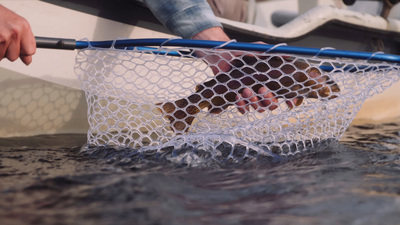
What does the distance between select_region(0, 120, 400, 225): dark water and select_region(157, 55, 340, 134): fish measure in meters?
0.23

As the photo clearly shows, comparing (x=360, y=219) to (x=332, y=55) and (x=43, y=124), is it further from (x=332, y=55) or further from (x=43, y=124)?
(x=43, y=124)

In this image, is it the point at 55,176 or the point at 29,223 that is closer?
the point at 29,223

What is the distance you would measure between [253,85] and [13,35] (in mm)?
761

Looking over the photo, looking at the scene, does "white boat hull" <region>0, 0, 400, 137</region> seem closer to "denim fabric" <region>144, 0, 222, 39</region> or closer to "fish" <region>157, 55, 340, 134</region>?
"denim fabric" <region>144, 0, 222, 39</region>

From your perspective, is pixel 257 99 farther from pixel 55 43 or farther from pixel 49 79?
pixel 49 79

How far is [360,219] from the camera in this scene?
3.17 feet

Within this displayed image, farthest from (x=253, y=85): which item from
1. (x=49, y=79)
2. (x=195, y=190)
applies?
(x=49, y=79)

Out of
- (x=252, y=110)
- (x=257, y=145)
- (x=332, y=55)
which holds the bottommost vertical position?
(x=257, y=145)

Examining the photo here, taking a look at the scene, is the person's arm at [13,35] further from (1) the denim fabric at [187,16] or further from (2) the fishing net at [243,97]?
(1) the denim fabric at [187,16]

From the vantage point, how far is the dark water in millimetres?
969

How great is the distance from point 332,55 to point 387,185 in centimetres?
44

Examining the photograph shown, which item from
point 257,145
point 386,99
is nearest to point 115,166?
point 257,145

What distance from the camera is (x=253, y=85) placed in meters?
1.55

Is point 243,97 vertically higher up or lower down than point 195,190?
higher up
